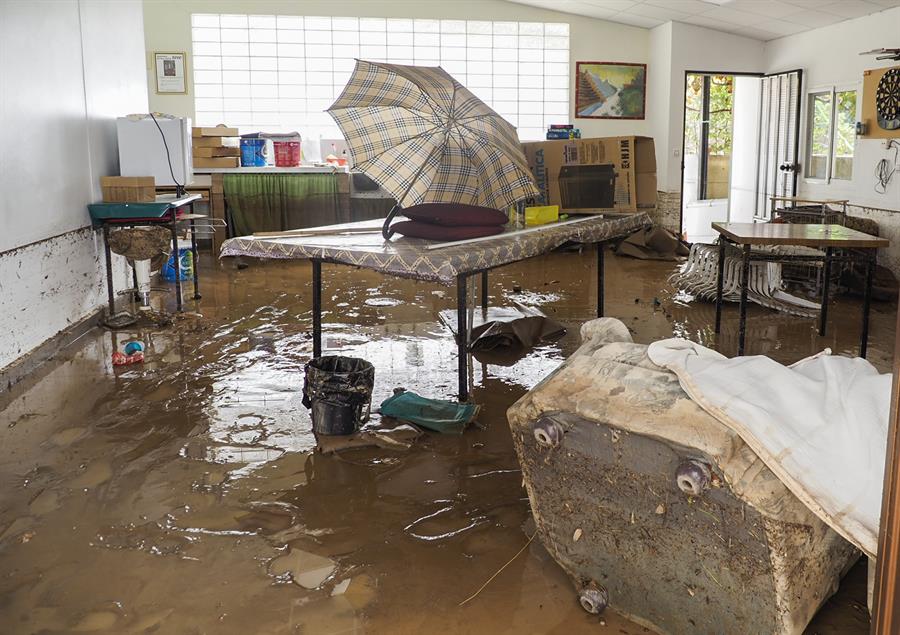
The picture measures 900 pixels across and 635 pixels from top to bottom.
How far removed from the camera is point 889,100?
6.98 m

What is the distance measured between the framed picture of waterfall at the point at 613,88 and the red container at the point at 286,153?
3.63 m

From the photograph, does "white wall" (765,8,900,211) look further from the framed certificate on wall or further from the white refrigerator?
the framed certificate on wall

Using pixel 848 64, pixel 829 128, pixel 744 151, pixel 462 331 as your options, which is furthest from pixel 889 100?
pixel 462 331

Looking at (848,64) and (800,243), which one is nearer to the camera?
(800,243)

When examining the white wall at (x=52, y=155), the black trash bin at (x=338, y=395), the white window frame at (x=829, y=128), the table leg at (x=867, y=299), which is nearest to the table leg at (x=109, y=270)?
the white wall at (x=52, y=155)

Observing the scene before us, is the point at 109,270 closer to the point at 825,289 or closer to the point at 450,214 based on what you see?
the point at 450,214

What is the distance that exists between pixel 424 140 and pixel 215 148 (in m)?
5.97

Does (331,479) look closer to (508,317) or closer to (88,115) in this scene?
(508,317)

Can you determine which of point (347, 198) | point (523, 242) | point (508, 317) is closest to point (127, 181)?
point (508, 317)

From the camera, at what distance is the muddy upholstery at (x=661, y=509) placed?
1888 millimetres

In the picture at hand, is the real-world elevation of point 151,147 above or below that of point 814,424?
above

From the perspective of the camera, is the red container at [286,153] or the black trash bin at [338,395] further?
the red container at [286,153]

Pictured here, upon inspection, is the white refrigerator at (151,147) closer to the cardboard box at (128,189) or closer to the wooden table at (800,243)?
the cardboard box at (128,189)

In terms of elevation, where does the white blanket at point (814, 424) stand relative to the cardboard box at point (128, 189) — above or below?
below
